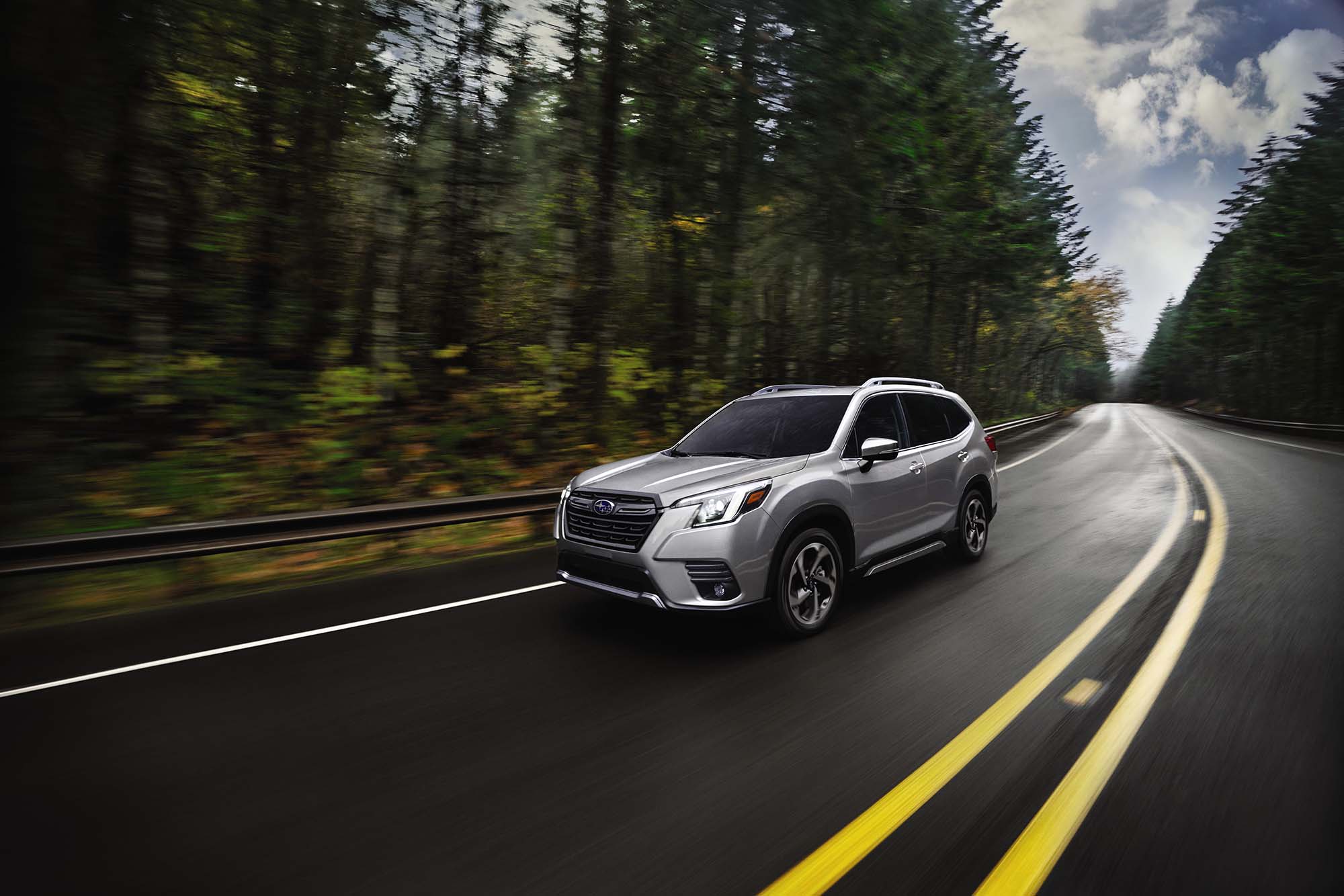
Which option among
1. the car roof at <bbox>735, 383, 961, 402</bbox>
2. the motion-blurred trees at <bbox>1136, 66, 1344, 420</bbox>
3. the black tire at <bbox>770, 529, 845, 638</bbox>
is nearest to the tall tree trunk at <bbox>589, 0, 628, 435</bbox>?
the car roof at <bbox>735, 383, 961, 402</bbox>

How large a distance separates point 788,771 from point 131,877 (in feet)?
8.53

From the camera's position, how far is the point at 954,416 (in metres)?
7.22

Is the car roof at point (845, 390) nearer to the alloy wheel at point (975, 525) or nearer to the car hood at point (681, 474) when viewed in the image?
the car hood at point (681, 474)

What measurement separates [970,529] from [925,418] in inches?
53.2

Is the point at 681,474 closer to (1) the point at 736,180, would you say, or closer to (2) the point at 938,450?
(2) the point at 938,450

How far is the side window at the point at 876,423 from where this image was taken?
5.59 metres

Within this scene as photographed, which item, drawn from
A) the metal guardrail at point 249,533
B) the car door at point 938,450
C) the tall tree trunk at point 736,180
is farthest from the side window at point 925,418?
the tall tree trunk at point 736,180

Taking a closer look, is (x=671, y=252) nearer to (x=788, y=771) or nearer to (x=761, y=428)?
(x=761, y=428)

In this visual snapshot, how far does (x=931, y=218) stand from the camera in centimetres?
2036

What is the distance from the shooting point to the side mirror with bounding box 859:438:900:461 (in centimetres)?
527

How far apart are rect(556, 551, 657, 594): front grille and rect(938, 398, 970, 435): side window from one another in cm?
404

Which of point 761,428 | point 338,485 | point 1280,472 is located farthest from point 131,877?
point 1280,472

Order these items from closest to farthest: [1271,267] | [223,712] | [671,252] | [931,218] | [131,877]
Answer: [131,877]
[223,712]
[671,252]
[931,218]
[1271,267]

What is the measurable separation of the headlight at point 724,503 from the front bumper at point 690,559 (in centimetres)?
4
